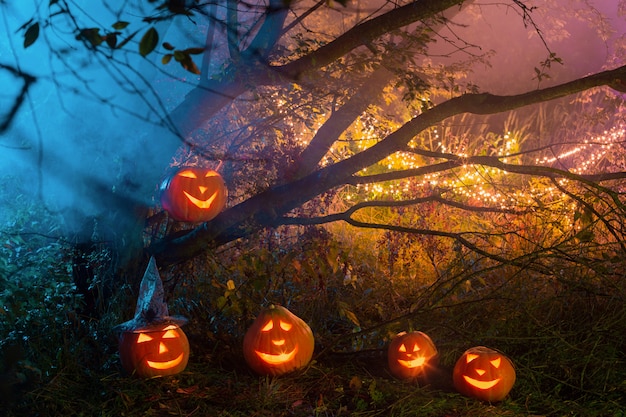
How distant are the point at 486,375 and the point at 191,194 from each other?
172 cm

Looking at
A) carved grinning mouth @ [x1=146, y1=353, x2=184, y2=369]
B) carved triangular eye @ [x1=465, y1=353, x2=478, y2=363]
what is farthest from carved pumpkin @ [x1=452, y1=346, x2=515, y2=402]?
carved grinning mouth @ [x1=146, y1=353, x2=184, y2=369]

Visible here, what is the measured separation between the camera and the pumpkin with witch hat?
9.99ft

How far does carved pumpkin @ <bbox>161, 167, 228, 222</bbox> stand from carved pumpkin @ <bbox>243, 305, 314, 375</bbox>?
648 millimetres

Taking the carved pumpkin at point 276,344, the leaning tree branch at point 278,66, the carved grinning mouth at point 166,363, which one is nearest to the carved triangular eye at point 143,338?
the carved grinning mouth at point 166,363

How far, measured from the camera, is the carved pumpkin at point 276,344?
3.13 meters

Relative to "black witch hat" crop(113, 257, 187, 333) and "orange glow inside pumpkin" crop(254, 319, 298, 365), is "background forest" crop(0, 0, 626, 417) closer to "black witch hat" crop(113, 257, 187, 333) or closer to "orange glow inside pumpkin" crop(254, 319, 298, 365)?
"orange glow inside pumpkin" crop(254, 319, 298, 365)

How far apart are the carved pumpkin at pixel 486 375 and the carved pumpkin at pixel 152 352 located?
1374 millimetres

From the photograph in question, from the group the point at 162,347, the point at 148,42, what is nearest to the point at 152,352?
the point at 162,347

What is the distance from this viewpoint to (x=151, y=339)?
10.0 ft

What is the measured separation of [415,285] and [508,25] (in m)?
12.4

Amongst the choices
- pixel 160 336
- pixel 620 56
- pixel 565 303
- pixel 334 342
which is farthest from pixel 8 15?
pixel 620 56

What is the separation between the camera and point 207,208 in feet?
11.2

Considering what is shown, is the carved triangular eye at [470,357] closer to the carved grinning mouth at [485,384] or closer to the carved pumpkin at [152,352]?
the carved grinning mouth at [485,384]

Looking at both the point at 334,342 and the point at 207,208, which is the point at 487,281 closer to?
the point at 334,342
